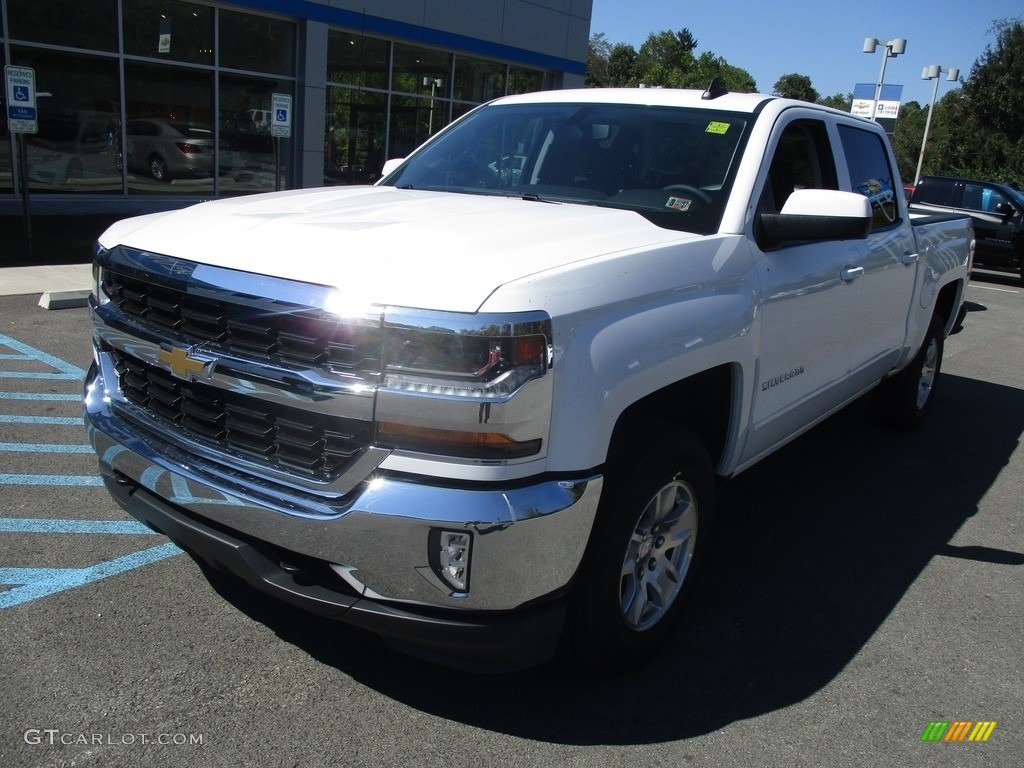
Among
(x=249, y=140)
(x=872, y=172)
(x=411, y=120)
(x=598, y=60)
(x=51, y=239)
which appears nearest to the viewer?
(x=872, y=172)

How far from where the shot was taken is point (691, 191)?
3559mm

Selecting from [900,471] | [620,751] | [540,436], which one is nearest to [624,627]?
[620,751]

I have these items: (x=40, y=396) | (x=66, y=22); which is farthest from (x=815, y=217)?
(x=66, y=22)

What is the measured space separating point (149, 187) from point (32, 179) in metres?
2.04

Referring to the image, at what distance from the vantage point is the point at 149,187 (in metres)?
15.3

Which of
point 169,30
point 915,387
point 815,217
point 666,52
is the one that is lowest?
point 915,387

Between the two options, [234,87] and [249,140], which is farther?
[249,140]

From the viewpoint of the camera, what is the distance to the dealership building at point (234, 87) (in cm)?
1372

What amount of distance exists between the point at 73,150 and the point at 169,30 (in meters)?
2.62

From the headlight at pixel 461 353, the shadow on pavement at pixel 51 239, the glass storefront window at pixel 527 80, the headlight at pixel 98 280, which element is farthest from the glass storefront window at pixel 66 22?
the headlight at pixel 461 353

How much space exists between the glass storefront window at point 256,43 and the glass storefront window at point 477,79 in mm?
4466

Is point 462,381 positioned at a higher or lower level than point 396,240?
lower

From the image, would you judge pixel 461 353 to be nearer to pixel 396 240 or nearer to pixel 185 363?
pixel 396 240

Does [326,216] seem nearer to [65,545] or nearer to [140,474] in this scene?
[140,474]
